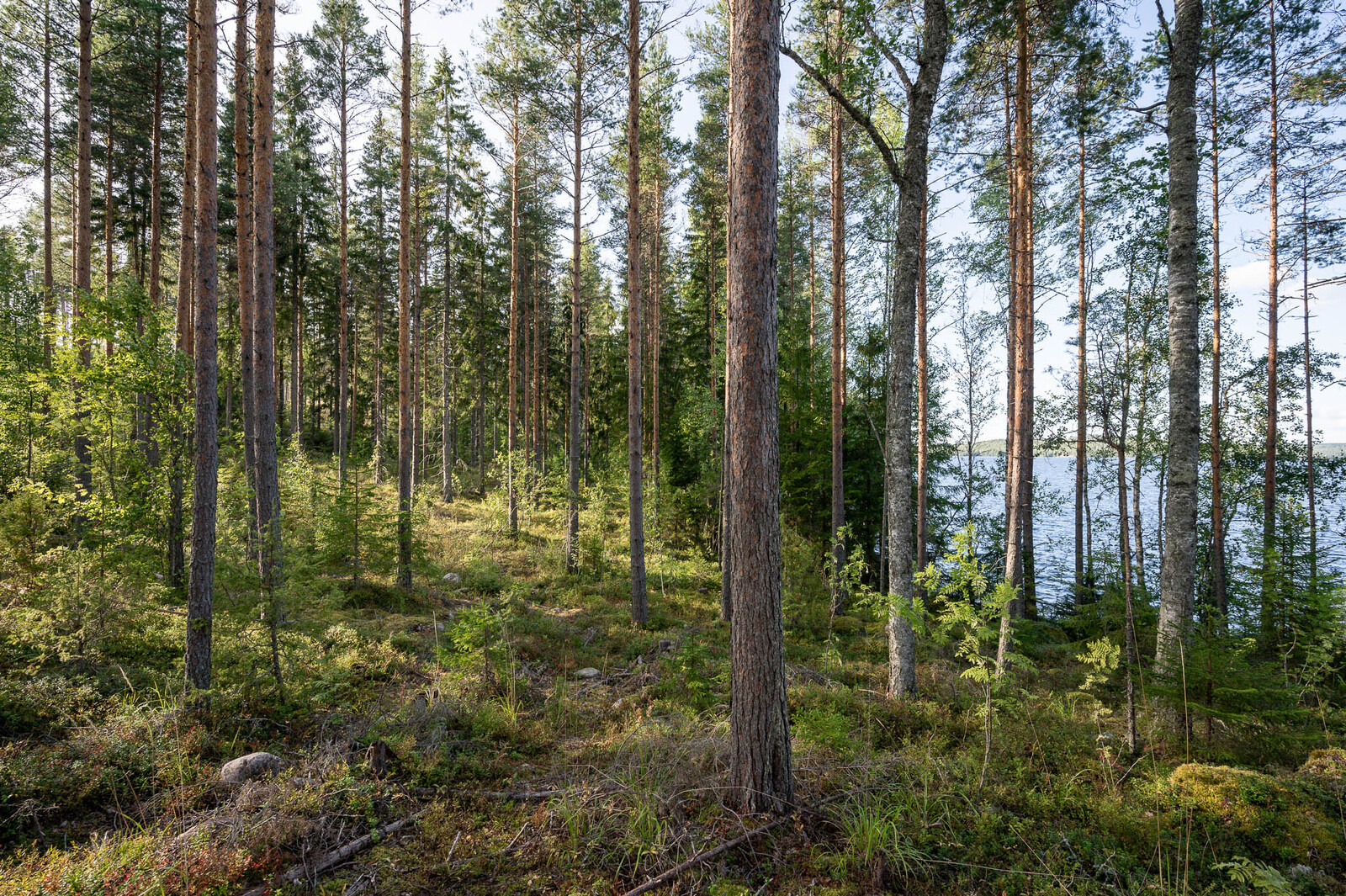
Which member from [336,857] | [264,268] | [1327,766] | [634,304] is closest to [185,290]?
[264,268]

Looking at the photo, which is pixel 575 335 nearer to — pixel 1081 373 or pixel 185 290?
pixel 185 290

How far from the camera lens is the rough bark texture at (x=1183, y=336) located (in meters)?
5.53

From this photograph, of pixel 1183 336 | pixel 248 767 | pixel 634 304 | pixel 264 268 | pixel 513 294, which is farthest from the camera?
pixel 513 294

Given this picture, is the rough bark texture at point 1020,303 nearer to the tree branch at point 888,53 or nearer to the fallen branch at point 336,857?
the tree branch at point 888,53

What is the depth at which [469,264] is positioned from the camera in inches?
787

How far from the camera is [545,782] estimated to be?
13.6 ft

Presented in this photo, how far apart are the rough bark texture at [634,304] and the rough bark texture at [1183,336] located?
7.17m

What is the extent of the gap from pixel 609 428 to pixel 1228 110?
20.9 meters

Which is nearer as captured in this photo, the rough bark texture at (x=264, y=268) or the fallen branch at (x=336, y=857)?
the fallen branch at (x=336, y=857)

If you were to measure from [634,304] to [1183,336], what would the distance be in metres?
7.66

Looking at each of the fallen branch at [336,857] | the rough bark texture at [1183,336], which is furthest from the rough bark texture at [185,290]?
the rough bark texture at [1183,336]

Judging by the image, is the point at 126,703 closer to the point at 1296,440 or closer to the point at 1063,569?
the point at 1063,569

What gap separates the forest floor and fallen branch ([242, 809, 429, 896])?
3cm

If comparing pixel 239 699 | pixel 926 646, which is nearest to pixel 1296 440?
pixel 926 646
